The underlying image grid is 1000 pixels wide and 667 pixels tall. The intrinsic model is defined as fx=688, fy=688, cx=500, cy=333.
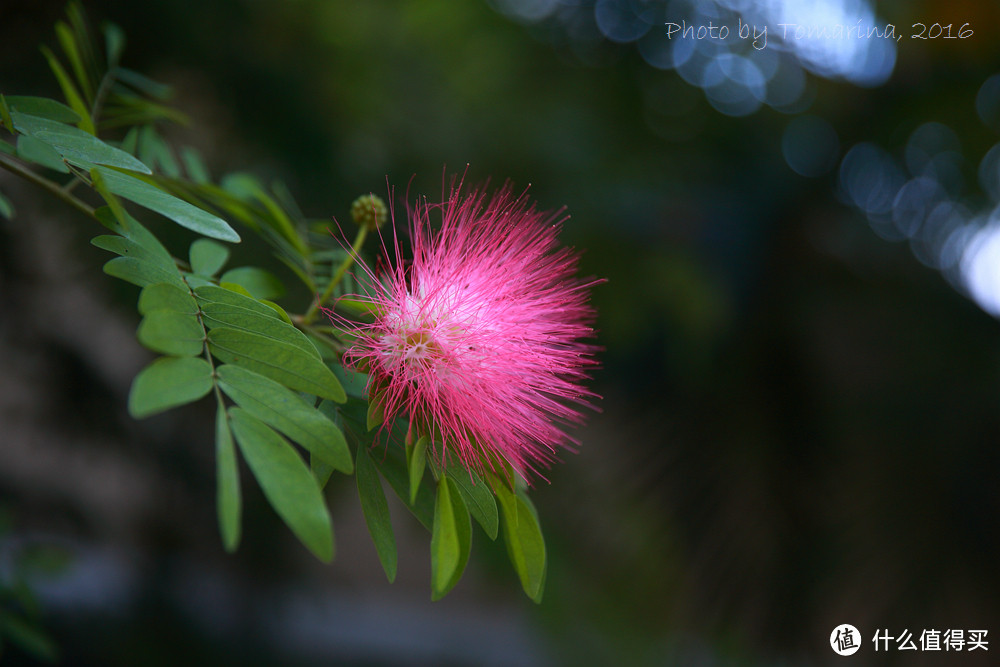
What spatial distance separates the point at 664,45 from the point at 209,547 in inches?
106

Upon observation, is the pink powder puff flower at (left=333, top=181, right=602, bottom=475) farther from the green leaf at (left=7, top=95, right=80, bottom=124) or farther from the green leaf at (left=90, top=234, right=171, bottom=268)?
the green leaf at (left=7, top=95, right=80, bottom=124)

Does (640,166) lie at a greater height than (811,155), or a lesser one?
lesser

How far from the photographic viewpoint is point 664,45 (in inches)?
113

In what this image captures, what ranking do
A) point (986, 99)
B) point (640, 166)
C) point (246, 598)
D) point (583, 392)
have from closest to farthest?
point (583, 392) < point (246, 598) < point (986, 99) < point (640, 166)

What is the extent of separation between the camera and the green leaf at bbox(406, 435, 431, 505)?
562 millimetres

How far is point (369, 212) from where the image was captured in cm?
84

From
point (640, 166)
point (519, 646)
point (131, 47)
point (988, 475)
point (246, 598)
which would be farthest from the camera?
point (519, 646)

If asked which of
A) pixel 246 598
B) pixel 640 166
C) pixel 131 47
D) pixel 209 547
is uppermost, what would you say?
pixel 640 166

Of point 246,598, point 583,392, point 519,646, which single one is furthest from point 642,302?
point 519,646

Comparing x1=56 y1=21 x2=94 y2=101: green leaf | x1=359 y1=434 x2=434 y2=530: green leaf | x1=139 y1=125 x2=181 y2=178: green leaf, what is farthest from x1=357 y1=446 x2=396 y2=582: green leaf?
x1=56 y1=21 x2=94 y2=101: green leaf

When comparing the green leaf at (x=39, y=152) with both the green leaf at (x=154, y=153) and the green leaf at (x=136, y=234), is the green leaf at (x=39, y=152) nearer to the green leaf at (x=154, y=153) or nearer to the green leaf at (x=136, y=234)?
the green leaf at (x=136, y=234)

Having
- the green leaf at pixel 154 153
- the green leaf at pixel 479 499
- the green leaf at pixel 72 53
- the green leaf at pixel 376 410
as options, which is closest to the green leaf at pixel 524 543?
the green leaf at pixel 479 499

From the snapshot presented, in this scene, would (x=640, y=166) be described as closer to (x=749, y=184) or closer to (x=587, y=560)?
(x=749, y=184)

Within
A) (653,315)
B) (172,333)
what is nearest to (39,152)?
(172,333)
